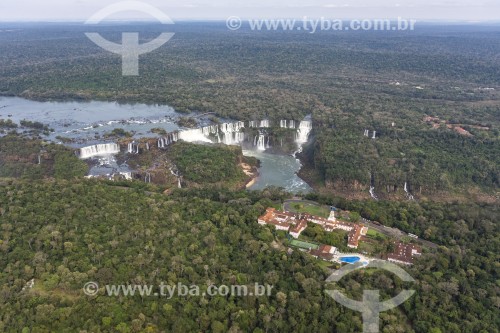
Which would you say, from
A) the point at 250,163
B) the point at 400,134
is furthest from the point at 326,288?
the point at 400,134

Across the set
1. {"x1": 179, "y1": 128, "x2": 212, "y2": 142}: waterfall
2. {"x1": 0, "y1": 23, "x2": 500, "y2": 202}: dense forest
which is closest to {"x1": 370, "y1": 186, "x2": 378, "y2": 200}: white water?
{"x1": 0, "y1": 23, "x2": 500, "y2": 202}: dense forest

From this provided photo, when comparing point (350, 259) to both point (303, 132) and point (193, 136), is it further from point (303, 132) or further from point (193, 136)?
point (303, 132)

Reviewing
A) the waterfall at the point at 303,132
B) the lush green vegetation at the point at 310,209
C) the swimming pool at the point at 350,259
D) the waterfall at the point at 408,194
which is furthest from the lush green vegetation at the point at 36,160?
the waterfall at the point at 408,194

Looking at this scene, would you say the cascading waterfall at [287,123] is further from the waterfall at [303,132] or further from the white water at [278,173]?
the white water at [278,173]

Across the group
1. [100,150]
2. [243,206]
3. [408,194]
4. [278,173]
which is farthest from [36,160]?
[408,194]

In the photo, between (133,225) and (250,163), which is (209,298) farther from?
(250,163)
